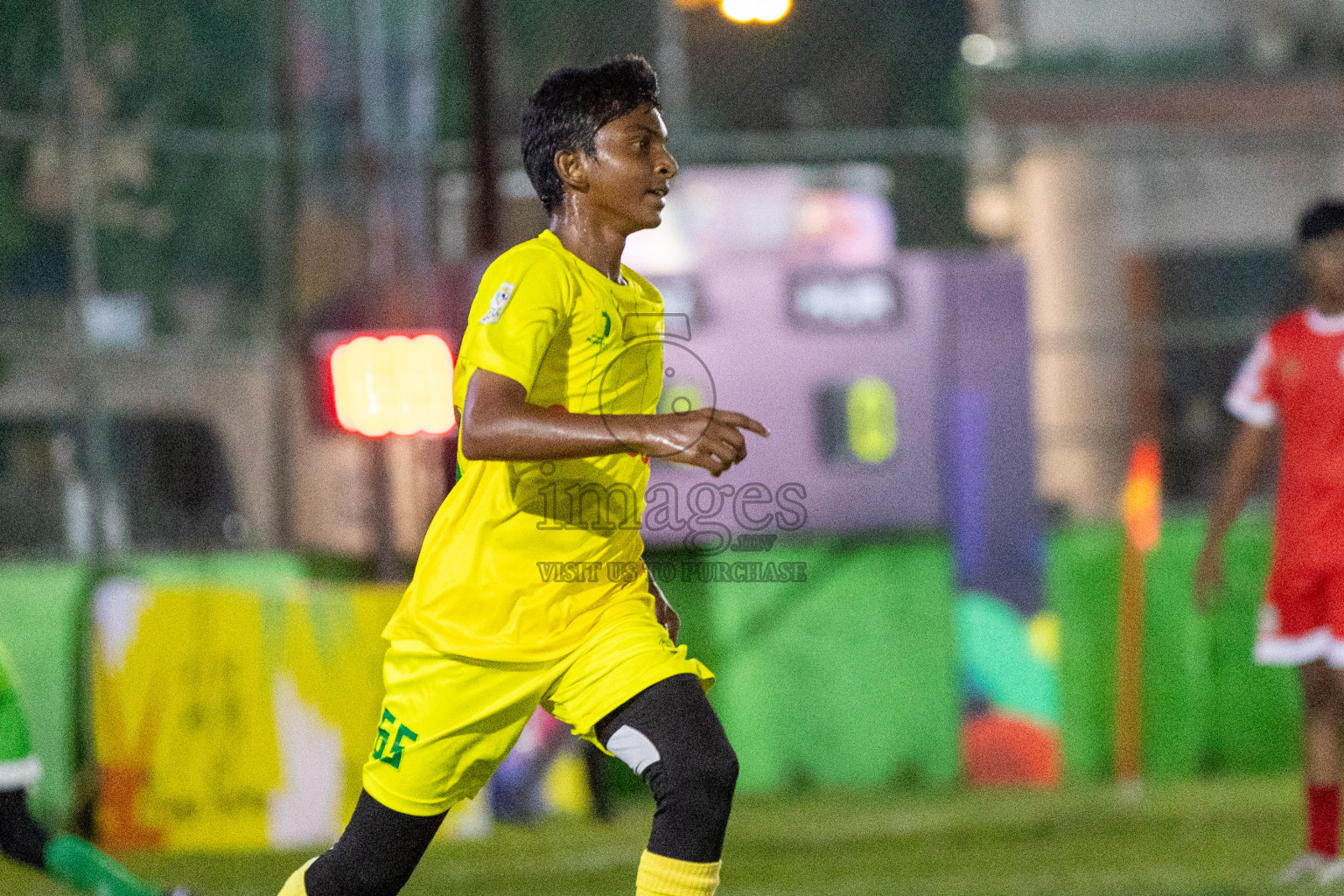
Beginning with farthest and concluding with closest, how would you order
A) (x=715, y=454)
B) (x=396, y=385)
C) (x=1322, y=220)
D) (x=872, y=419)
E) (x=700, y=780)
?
(x=872, y=419)
(x=396, y=385)
(x=1322, y=220)
(x=700, y=780)
(x=715, y=454)

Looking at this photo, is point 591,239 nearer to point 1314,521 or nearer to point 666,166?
point 666,166

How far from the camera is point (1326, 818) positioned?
21.1 ft

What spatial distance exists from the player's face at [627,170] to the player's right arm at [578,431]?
1.64 feet

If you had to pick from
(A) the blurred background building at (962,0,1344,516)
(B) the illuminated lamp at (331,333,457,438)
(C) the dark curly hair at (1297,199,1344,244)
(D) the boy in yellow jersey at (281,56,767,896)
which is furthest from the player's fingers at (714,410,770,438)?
(A) the blurred background building at (962,0,1344,516)

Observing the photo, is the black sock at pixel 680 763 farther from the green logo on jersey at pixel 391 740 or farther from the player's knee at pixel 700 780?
the green logo on jersey at pixel 391 740

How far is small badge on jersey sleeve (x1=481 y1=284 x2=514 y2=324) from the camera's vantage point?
3615 millimetres

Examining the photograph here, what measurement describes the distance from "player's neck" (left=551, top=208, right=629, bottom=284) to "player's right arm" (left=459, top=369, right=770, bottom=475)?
42 centimetres

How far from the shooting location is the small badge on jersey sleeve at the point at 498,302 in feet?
11.9

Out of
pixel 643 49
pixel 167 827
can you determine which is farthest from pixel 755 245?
pixel 167 827

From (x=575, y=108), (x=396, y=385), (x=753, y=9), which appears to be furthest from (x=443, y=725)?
(x=396, y=385)

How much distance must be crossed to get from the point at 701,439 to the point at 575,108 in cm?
89

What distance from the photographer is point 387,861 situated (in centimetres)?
371

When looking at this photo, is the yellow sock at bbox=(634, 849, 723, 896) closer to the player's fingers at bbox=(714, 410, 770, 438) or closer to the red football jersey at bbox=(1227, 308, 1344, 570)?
the player's fingers at bbox=(714, 410, 770, 438)

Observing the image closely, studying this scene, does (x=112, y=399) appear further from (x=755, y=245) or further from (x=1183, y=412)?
(x=1183, y=412)
